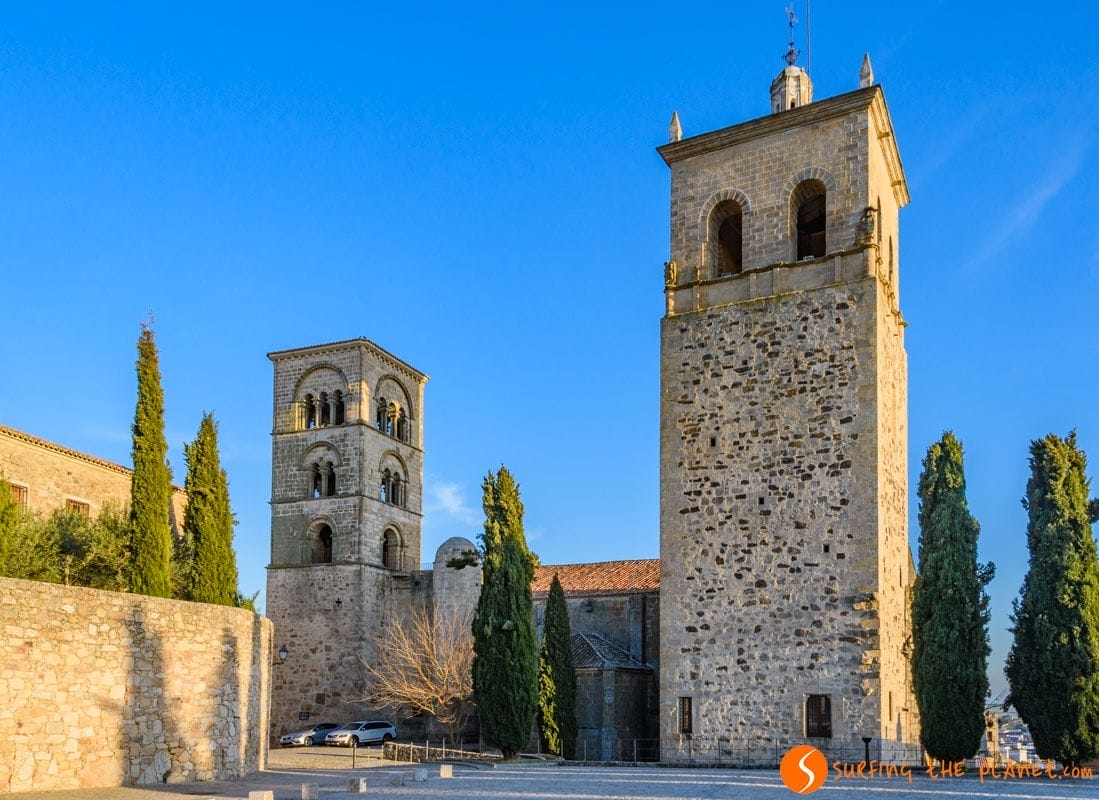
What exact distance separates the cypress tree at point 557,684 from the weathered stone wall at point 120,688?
9.06 m

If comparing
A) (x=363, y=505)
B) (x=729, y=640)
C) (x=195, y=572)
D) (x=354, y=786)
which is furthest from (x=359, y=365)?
(x=354, y=786)

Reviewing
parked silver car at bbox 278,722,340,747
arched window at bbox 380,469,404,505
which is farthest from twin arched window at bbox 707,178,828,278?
parked silver car at bbox 278,722,340,747

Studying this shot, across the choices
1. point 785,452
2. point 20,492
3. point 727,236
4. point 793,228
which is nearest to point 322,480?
point 20,492

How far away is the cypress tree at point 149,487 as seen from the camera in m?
18.1

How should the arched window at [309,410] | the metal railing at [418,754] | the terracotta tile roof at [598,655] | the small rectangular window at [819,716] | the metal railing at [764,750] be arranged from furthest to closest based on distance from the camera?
the arched window at [309,410], the terracotta tile roof at [598,655], the metal railing at [418,754], the small rectangular window at [819,716], the metal railing at [764,750]

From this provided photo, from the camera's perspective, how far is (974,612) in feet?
61.6

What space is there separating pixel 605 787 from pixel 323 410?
23.1 m

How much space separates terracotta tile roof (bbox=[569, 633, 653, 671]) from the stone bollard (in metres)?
11.7

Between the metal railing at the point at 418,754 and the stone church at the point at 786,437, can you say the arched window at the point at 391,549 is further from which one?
the stone church at the point at 786,437

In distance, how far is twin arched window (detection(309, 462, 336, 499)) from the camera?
36.3m

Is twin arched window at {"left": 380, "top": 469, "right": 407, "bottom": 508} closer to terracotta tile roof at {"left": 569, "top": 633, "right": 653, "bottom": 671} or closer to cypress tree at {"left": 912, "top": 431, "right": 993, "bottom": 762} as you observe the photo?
terracotta tile roof at {"left": 569, "top": 633, "right": 653, "bottom": 671}

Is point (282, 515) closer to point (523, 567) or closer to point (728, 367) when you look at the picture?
point (523, 567)

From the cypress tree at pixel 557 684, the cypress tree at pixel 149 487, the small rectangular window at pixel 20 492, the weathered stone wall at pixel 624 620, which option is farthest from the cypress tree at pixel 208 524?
the weathered stone wall at pixel 624 620

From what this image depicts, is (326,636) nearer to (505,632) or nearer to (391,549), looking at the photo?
(391,549)
